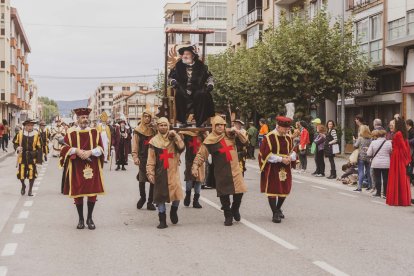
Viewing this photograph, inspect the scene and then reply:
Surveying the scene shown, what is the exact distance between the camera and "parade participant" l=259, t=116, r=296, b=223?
9.84 metres

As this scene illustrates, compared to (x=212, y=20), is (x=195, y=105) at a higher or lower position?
lower

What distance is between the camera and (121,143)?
878 inches

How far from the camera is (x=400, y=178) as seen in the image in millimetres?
12625

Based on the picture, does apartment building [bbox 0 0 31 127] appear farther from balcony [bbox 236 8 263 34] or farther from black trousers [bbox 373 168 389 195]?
black trousers [bbox 373 168 389 195]

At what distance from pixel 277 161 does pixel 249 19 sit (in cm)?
4021

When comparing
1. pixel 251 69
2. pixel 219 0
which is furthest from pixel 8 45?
pixel 251 69

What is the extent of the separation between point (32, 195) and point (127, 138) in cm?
898

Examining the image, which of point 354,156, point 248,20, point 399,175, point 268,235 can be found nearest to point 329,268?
point 268,235

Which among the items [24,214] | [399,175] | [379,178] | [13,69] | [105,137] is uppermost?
[13,69]

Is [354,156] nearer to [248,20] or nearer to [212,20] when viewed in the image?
[248,20]

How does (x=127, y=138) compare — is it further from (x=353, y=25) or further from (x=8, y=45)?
(x=8, y=45)

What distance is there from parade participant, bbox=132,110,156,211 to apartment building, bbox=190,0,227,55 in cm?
5733

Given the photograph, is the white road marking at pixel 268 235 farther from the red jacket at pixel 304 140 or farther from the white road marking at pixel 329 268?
the red jacket at pixel 304 140

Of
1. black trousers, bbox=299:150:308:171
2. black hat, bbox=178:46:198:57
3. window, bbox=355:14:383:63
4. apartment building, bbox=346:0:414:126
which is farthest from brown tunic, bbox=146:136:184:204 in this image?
window, bbox=355:14:383:63
